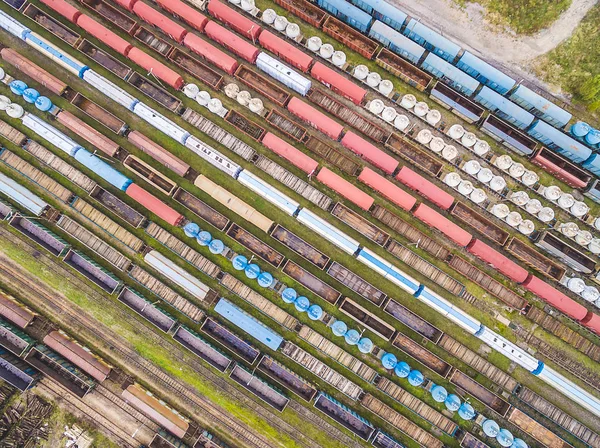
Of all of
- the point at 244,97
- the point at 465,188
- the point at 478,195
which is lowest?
the point at 244,97

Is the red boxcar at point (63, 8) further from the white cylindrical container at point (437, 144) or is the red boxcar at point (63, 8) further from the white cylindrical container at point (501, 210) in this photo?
the white cylindrical container at point (501, 210)

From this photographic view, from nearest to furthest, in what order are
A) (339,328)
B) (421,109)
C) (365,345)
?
(339,328)
(365,345)
(421,109)

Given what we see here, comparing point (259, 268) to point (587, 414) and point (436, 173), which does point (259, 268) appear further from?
point (587, 414)

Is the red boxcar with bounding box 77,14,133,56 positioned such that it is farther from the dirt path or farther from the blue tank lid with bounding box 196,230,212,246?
the dirt path

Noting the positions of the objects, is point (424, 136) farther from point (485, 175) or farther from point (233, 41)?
point (233, 41)

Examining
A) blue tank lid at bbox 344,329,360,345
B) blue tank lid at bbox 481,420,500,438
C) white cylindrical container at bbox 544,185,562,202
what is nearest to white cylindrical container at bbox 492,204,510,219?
white cylindrical container at bbox 544,185,562,202

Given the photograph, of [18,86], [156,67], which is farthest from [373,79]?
[18,86]

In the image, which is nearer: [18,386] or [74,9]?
[18,386]

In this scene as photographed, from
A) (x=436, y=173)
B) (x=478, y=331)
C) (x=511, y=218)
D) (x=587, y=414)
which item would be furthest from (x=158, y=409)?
(x=587, y=414)
